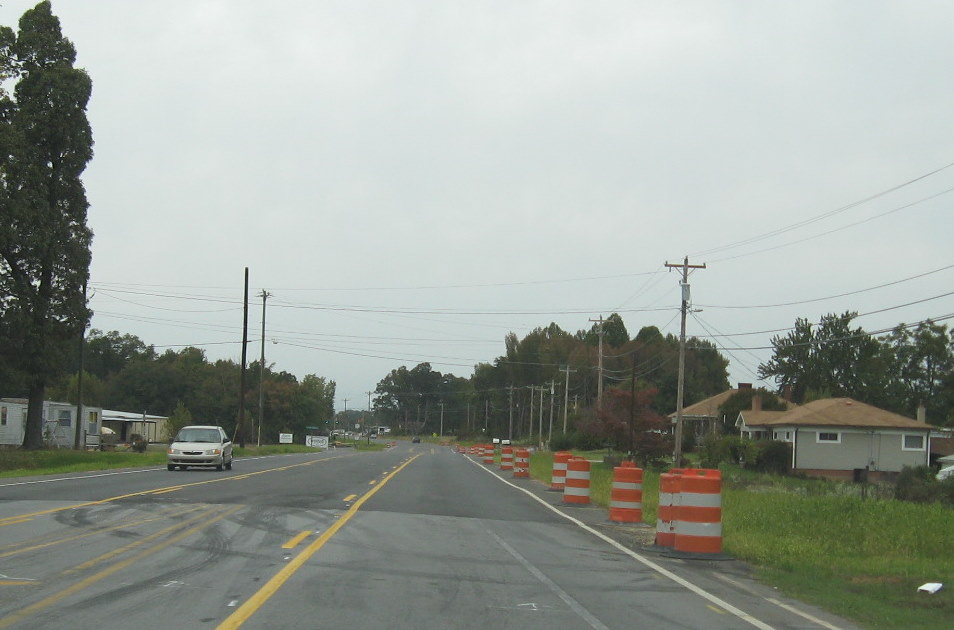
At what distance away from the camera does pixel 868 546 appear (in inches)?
612

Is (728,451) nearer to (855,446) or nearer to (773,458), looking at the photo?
(773,458)

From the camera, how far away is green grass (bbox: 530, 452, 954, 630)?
10.3 metres

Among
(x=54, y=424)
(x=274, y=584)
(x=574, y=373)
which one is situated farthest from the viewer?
(x=574, y=373)

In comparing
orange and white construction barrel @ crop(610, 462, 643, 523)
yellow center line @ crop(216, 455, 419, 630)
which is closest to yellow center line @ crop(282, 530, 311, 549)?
yellow center line @ crop(216, 455, 419, 630)

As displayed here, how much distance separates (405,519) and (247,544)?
190 inches

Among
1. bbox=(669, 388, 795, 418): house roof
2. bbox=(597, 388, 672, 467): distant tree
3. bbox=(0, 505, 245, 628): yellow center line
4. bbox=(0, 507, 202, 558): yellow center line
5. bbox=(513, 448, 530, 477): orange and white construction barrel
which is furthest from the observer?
bbox=(669, 388, 795, 418): house roof

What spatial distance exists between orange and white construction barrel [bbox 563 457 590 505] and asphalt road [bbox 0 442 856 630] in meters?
2.90

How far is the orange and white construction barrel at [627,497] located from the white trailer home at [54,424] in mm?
41058

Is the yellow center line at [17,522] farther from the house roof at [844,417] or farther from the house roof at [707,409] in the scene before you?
the house roof at [707,409]

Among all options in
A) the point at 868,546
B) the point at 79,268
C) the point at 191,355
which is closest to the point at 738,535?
the point at 868,546

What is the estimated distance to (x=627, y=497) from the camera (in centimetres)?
1869

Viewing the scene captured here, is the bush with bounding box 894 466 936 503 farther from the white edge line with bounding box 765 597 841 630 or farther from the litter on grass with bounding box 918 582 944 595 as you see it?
the white edge line with bounding box 765 597 841 630

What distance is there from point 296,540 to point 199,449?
22256 mm

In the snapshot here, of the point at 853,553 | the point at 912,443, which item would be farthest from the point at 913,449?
the point at 853,553
